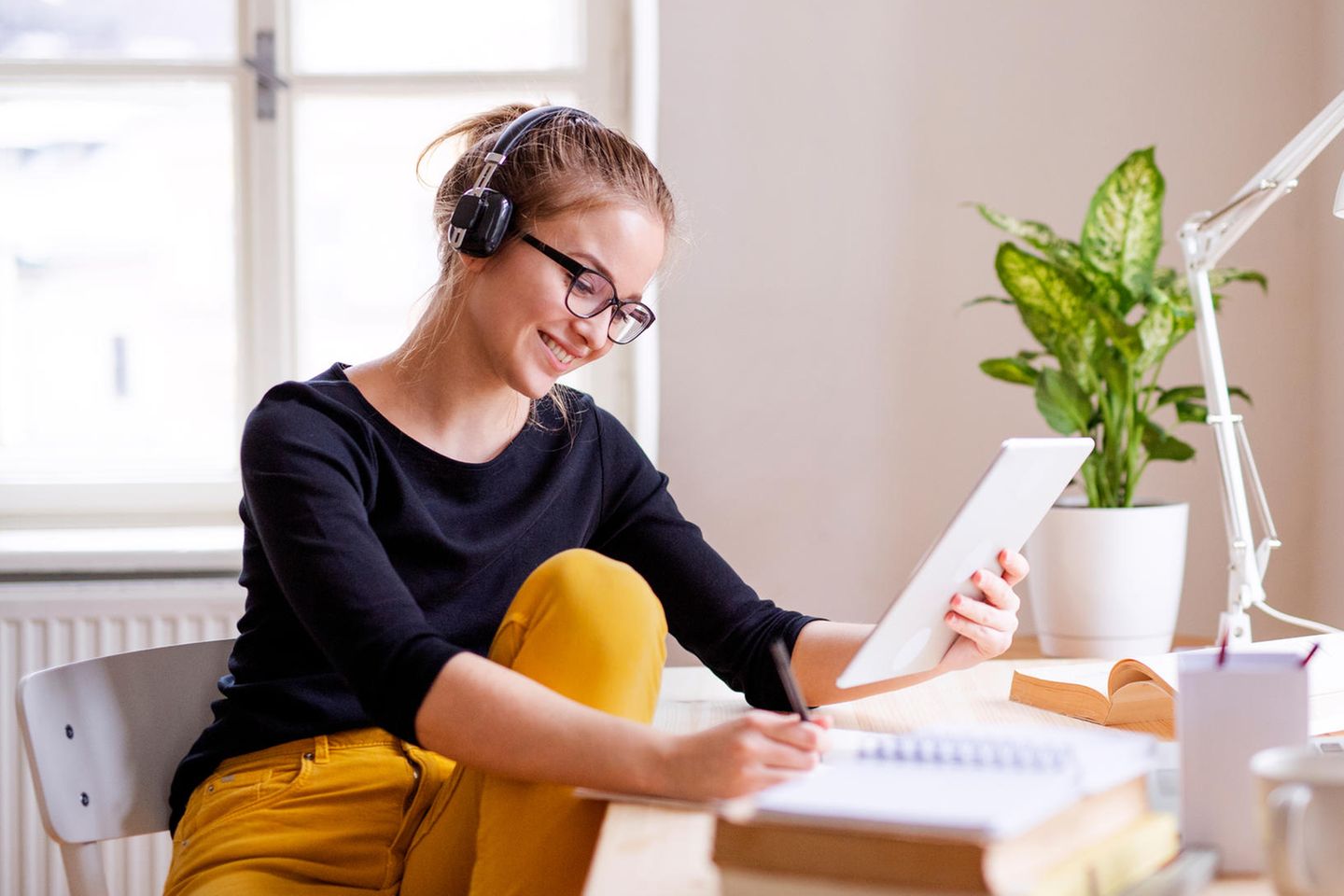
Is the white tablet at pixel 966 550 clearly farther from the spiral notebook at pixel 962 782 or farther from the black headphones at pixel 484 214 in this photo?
the black headphones at pixel 484 214

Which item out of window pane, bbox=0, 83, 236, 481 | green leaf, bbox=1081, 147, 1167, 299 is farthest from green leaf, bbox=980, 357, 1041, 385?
window pane, bbox=0, 83, 236, 481

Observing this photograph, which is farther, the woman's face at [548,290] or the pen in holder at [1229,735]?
the woman's face at [548,290]

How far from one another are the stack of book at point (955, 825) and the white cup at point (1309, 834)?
73mm

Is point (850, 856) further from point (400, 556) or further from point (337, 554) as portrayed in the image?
point (400, 556)

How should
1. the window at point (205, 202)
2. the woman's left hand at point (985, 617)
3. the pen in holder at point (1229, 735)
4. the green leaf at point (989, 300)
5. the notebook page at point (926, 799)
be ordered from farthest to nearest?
the window at point (205, 202) → the green leaf at point (989, 300) → the woman's left hand at point (985, 617) → the pen in holder at point (1229, 735) → the notebook page at point (926, 799)

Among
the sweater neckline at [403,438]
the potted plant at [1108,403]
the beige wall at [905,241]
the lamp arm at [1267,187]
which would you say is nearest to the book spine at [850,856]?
the sweater neckline at [403,438]

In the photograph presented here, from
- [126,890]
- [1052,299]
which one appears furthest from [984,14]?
[126,890]

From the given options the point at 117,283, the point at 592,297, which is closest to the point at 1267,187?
the point at 592,297

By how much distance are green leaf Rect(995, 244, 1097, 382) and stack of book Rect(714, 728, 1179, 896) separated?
39.9 inches

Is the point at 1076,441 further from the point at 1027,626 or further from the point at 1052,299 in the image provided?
the point at 1027,626

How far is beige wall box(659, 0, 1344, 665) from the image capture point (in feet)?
6.08

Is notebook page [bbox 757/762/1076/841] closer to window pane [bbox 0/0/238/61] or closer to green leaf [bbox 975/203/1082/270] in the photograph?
green leaf [bbox 975/203/1082/270]

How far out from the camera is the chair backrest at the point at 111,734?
1.00 m

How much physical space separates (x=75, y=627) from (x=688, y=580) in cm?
114
